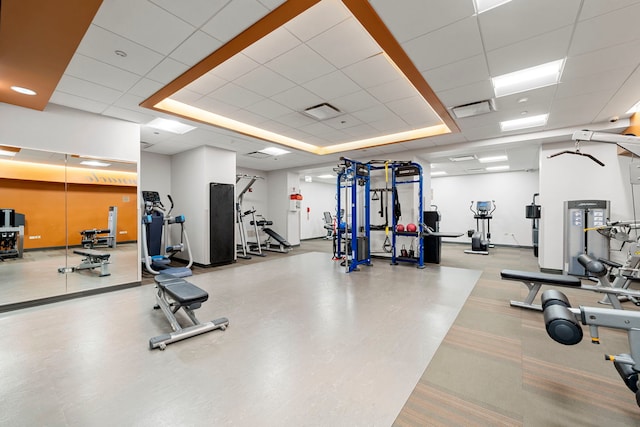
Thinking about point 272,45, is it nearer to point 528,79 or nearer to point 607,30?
point 607,30

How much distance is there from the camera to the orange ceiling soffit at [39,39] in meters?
2.02

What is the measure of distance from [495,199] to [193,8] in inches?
431

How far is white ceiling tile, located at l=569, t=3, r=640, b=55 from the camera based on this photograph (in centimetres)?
221

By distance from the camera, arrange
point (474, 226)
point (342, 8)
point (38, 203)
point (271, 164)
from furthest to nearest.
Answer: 1. point (474, 226)
2. point (271, 164)
3. point (38, 203)
4. point (342, 8)

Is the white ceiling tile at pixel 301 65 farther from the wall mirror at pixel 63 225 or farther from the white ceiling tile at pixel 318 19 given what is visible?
the wall mirror at pixel 63 225

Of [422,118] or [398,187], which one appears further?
[398,187]

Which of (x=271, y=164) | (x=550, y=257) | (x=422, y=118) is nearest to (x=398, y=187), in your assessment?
(x=422, y=118)

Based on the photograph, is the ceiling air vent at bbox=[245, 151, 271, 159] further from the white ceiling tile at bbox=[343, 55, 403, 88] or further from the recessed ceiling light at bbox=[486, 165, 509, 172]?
the recessed ceiling light at bbox=[486, 165, 509, 172]

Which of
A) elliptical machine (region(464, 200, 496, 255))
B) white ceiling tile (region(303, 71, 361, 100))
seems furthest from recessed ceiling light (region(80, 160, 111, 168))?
elliptical machine (region(464, 200, 496, 255))

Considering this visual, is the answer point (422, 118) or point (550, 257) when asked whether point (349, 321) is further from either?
point (550, 257)

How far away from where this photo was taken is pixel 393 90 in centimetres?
385

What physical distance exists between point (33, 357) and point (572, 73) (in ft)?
20.8

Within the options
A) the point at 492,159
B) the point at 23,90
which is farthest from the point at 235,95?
the point at 492,159

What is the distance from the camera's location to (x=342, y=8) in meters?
2.35
